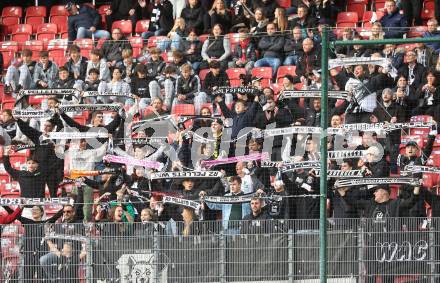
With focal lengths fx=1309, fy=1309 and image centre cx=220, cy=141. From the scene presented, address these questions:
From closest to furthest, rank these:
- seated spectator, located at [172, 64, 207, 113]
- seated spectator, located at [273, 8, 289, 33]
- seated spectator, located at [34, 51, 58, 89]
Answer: seated spectator, located at [172, 64, 207, 113]
seated spectator, located at [34, 51, 58, 89]
seated spectator, located at [273, 8, 289, 33]

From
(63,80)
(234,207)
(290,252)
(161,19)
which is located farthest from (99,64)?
(161,19)

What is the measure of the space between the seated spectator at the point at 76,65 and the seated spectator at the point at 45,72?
189mm

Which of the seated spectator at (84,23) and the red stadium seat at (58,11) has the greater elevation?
the red stadium seat at (58,11)

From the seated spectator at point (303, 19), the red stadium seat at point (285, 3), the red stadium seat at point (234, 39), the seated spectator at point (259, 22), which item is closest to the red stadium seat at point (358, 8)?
the red stadium seat at point (285, 3)

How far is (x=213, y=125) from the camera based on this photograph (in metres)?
15.5

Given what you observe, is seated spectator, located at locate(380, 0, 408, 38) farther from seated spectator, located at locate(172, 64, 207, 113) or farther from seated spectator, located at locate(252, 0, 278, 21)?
seated spectator, located at locate(172, 64, 207, 113)

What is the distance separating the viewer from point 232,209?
1498cm

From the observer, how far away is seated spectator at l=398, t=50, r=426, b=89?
49.0ft

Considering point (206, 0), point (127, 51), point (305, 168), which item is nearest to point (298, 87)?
point (305, 168)

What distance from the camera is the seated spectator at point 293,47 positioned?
1560 cm

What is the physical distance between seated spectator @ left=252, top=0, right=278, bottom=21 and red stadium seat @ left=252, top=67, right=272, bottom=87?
357 centimetres

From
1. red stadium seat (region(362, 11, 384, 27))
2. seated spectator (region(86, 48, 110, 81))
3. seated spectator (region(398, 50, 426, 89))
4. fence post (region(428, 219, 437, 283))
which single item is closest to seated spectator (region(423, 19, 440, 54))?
seated spectator (region(398, 50, 426, 89))

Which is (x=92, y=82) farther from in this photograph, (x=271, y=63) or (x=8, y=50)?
(x=271, y=63)

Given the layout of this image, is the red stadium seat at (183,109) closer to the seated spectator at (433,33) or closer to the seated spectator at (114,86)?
the seated spectator at (114,86)
